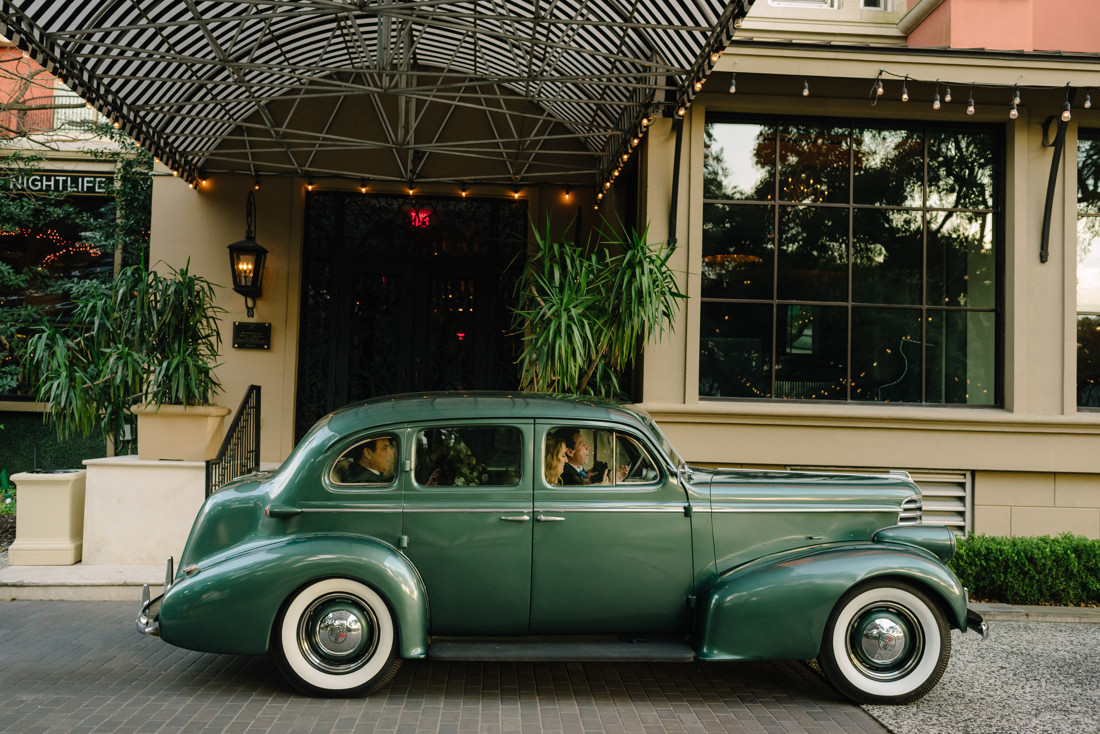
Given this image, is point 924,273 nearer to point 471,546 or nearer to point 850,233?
point 850,233

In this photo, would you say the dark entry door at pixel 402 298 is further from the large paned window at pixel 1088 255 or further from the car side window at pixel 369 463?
the large paned window at pixel 1088 255

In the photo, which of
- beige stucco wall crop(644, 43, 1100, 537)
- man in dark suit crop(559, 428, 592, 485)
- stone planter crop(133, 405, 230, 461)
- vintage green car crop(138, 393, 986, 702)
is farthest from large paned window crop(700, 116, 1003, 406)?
stone planter crop(133, 405, 230, 461)

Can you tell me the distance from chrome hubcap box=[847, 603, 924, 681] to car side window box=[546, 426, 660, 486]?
1459 mm

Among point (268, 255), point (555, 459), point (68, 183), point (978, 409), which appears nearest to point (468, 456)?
point (555, 459)

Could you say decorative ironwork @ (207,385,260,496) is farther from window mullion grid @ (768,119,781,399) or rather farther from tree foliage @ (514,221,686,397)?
window mullion grid @ (768,119,781,399)

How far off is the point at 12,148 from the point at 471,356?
290 inches

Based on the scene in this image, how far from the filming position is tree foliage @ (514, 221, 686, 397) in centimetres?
701

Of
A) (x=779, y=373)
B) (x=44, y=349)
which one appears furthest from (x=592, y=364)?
(x=44, y=349)

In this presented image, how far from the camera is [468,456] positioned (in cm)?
483

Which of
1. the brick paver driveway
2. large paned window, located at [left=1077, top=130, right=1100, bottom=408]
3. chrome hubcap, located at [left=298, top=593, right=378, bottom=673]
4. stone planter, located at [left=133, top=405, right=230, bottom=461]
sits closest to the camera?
the brick paver driveway

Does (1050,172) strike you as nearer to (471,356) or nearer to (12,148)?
(471,356)

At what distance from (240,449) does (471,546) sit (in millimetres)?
4493

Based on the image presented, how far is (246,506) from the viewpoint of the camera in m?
4.80

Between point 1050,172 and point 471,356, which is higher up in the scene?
point 1050,172
